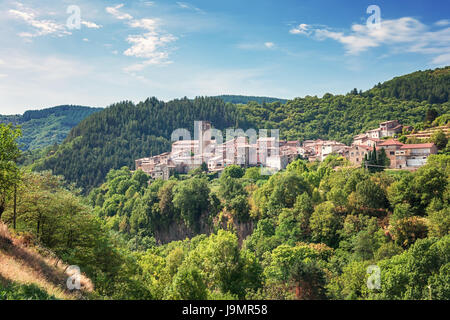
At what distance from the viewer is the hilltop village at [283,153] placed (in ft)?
79.4

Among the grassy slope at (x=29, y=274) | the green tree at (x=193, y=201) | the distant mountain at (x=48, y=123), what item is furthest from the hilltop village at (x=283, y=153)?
the distant mountain at (x=48, y=123)

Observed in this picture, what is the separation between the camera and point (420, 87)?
5278 cm

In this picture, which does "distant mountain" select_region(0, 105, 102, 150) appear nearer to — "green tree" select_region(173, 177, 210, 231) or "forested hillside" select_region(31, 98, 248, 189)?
"forested hillside" select_region(31, 98, 248, 189)

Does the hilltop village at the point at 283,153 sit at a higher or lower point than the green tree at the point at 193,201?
higher

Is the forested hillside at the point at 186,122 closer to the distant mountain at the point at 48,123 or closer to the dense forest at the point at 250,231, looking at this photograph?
the dense forest at the point at 250,231

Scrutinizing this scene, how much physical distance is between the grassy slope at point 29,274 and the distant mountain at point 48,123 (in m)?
90.0

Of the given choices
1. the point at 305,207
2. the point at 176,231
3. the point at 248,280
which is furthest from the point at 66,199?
the point at 176,231

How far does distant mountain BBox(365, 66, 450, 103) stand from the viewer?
48875mm

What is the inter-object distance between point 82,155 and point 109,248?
5055 cm

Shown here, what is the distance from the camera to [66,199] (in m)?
9.29

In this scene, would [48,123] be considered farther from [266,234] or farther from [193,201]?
A: [266,234]

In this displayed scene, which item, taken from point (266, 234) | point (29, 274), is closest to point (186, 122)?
point (266, 234)

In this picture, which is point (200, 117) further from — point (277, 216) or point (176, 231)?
point (277, 216)

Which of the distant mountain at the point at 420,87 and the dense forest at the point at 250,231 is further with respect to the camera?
the distant mountain at the point at 420,87
